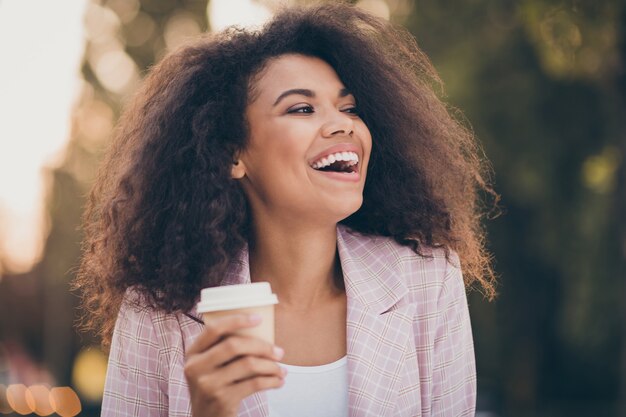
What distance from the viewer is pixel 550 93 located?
15.2 meters

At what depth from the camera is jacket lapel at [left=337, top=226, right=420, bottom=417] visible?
129 inches

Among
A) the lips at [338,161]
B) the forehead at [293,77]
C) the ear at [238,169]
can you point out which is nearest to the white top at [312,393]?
the lips at [338,161]

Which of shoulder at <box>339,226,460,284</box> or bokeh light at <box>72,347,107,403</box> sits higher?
shoulder at <box>339,226,460,284</box>

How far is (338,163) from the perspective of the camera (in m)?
3.42

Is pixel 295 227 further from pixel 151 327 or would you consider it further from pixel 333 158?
pixel 151 327

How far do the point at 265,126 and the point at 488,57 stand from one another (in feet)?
39.3

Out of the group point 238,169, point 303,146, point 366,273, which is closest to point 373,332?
point 366,273

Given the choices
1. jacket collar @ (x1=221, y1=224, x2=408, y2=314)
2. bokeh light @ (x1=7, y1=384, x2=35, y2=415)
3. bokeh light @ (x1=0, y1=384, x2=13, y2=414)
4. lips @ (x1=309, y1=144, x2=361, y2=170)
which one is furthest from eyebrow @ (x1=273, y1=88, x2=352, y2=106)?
bokeh light @ (x1=0, y1=384, x2=13, y2=414)

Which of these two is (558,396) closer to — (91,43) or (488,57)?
(488,57)

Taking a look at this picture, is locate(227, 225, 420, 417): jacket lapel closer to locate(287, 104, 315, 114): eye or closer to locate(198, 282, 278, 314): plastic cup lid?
locate(287, 104, 315, 114): eye

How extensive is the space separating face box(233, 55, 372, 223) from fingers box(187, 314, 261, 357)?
1.00 meters

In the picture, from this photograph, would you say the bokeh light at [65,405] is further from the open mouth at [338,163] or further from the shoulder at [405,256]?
the open mouth at [338,163]

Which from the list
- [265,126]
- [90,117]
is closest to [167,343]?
[265,126]

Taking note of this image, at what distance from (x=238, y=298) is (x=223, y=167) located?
4.27 ft
